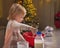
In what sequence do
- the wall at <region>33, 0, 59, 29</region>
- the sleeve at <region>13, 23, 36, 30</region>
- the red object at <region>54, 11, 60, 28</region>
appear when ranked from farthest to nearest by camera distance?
1. the red object at <region>54, 11, 60, 28</region>
2. the wall at <region>33, 0, 59, 29</region>
3. the sleeve at <region>13, 23, 36, 30</region>

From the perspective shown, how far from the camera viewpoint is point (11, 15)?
1692mm

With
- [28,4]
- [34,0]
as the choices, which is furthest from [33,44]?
[34,0]

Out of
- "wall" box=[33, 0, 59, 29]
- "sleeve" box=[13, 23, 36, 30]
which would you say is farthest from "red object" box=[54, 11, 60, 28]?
"sleeve" box=[13, 23, 36, 30]

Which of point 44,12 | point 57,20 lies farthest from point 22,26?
point 57,20

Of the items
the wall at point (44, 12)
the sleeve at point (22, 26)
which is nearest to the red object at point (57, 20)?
the wall at point (44, 12)

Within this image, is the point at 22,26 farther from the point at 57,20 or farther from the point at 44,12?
the point at 57,20

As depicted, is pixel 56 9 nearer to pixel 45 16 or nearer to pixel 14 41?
pixel 45 16

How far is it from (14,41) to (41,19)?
16.8 feet

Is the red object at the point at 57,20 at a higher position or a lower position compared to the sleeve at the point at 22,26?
higher

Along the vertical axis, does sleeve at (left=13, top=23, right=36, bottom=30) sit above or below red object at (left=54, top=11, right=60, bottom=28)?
below

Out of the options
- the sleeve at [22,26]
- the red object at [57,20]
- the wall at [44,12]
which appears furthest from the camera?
the red object at [57,20]

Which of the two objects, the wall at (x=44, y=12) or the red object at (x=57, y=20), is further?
the red object at (x=57, y=20)

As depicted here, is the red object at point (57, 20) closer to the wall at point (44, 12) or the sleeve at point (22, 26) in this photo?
the wall at point (44, 12)

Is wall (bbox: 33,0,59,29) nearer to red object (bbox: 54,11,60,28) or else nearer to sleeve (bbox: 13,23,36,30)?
red object (bbox: 54,11,60,28)
